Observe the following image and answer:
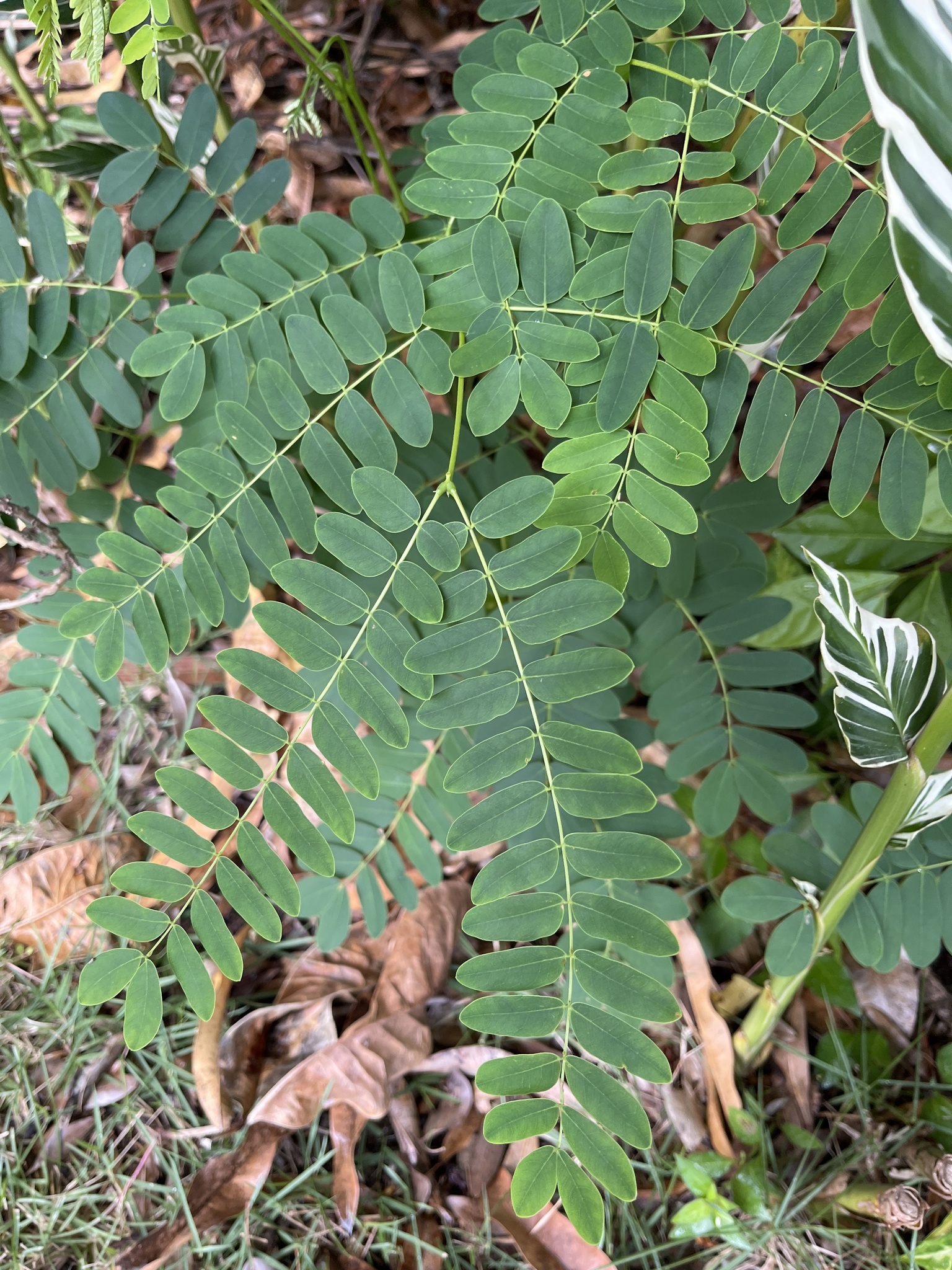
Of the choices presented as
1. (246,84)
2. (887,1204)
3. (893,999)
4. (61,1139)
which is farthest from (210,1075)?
(246,84)

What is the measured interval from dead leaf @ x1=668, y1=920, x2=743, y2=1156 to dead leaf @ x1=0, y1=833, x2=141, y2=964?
979mm

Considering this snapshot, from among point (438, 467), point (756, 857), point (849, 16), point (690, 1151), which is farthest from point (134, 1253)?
point (849, 16)

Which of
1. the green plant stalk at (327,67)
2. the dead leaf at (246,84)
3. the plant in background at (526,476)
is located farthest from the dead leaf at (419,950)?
the dead leaf at (246,84)

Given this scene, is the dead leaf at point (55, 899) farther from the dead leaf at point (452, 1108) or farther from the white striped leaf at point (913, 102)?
the white striped leaf at point (913, 102)

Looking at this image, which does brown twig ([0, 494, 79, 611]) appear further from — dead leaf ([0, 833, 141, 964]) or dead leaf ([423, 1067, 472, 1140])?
dead leaf ([423, 1067, 472, 1140])

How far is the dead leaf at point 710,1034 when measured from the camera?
1.29 m

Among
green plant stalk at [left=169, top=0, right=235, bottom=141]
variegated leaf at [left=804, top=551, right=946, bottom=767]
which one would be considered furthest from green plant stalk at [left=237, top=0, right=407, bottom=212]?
variegated leaf at [left=804, top=551, right=946, bottom=767]

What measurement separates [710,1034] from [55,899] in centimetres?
113

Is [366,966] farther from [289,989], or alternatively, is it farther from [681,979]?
[681,979]

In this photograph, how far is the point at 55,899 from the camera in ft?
4.79

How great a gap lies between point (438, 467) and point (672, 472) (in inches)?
18.2

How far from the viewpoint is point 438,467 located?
121 cm

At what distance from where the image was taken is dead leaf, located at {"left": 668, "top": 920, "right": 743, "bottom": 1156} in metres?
1.29

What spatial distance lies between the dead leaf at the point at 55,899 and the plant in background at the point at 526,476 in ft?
1.39
